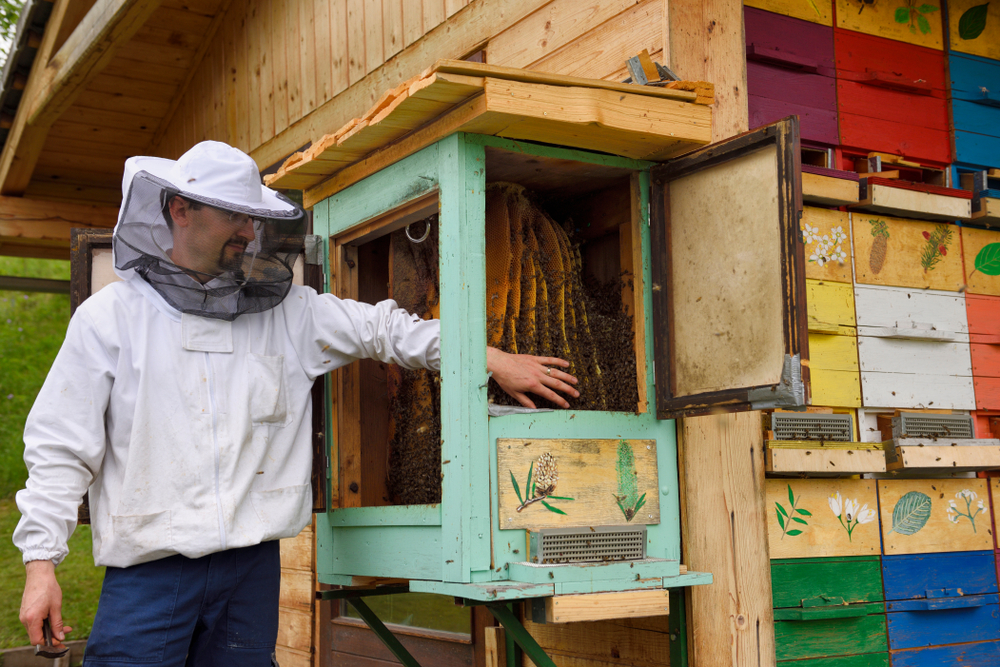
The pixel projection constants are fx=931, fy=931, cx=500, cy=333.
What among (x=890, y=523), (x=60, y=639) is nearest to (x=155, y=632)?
(x=60, y=639)

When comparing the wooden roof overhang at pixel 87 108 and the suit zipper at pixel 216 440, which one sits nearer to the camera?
the suit zipper at pixel 216 440

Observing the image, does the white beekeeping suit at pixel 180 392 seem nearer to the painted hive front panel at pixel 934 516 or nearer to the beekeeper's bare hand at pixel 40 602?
the beekeeper's bare hand at pixel 40 602

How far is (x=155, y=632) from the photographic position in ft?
6.60

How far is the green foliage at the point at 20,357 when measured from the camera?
8.16 m

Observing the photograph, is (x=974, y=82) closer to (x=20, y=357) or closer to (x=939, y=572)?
(x=939, y=572)

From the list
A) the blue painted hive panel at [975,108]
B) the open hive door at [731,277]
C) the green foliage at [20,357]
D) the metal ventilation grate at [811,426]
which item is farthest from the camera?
the green foliage at [20,357]

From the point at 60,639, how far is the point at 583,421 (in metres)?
1.24

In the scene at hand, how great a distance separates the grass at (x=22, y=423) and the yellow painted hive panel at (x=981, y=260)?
4.97m

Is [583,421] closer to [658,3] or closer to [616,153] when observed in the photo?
[616,153]

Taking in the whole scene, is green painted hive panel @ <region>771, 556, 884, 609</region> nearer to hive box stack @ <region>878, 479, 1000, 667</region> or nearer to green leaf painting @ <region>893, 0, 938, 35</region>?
hive box stack @ <region>878, 479, 1000, 667</region>

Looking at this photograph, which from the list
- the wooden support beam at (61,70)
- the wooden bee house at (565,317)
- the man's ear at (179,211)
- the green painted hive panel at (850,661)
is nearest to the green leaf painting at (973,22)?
the wooden bee house at (565,317)

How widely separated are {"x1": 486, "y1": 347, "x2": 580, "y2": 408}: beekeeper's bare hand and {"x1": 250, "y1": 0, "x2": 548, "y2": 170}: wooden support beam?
4.23 feet

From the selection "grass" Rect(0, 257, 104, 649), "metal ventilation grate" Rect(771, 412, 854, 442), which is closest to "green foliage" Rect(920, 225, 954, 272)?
"metal ventilation grate" Rect(771, 412, 854, 442)

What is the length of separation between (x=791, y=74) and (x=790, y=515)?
4.05 ft
